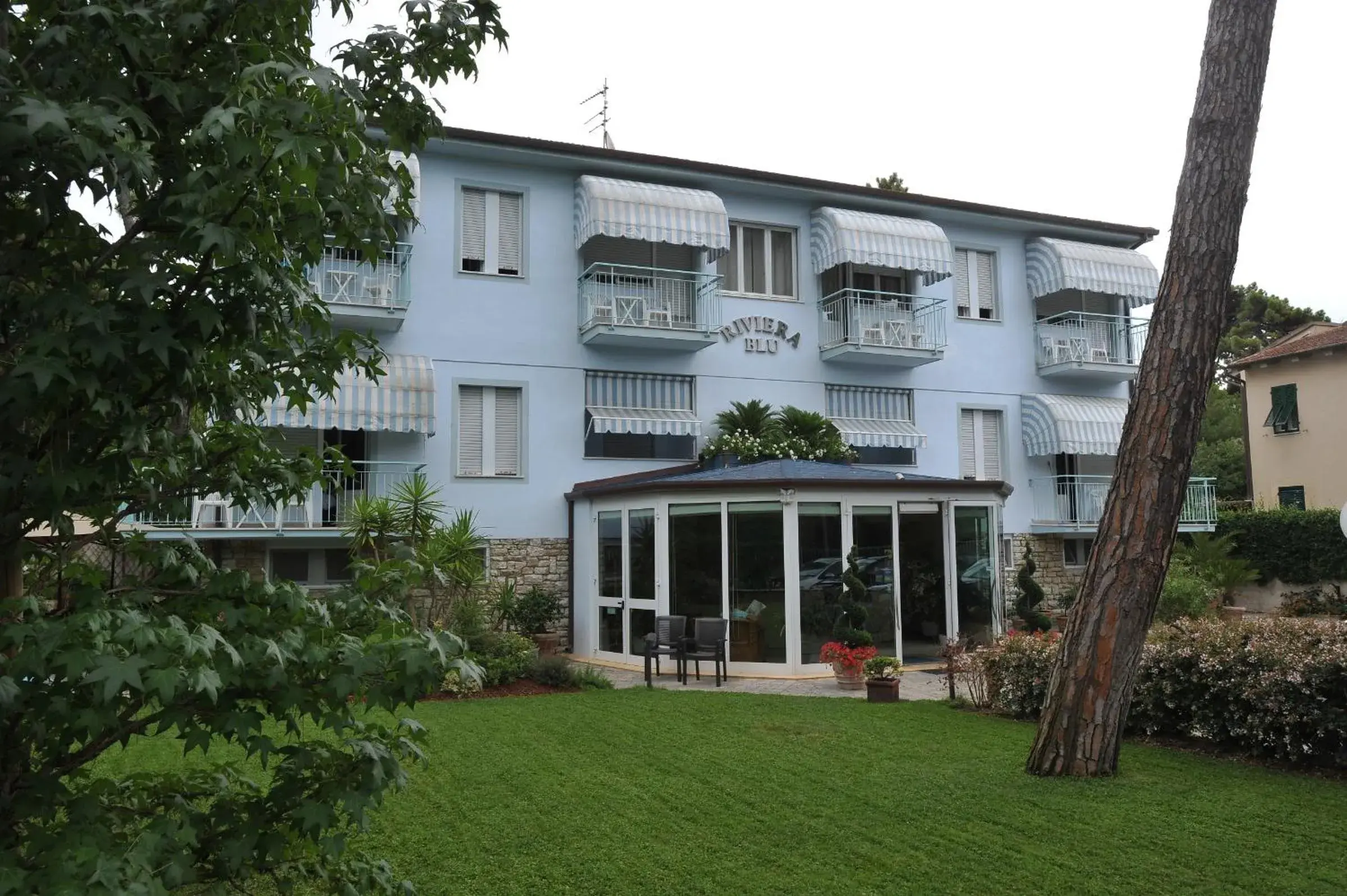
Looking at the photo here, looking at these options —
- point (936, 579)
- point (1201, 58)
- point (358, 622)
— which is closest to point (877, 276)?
point (936, 579)

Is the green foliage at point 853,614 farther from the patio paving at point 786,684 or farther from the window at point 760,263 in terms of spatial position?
the window at point 760,263

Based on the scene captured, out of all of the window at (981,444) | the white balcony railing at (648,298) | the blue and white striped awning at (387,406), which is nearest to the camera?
the blue and white striped awning at (387,406)

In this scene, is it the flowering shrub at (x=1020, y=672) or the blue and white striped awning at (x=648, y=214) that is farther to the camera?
the blue and white striped awning at (x=648, y=214)

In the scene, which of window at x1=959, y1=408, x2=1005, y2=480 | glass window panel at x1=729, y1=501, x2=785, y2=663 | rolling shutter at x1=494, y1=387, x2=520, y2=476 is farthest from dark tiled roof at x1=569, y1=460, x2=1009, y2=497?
window at x1=959, y1=408, x2=1005, y2=480

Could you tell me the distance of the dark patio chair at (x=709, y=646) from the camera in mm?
14148

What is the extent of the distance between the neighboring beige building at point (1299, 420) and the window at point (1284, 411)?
16 millimetres

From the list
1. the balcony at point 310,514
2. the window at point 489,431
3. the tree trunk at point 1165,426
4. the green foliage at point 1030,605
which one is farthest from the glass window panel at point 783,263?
the tree trunk at point 1165,426

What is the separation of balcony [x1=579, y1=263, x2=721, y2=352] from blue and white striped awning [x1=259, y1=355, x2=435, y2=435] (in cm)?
324

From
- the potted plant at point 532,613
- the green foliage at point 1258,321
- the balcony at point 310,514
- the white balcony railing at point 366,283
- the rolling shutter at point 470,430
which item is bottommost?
the potted plant at point 532,613

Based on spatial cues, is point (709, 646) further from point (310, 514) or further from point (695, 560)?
point (310, 514)

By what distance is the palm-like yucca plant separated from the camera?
19672 mm

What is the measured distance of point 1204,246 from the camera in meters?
8.02

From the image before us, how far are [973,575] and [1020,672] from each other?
17.7 feet

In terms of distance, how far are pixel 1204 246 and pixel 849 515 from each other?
7857 millimetres
